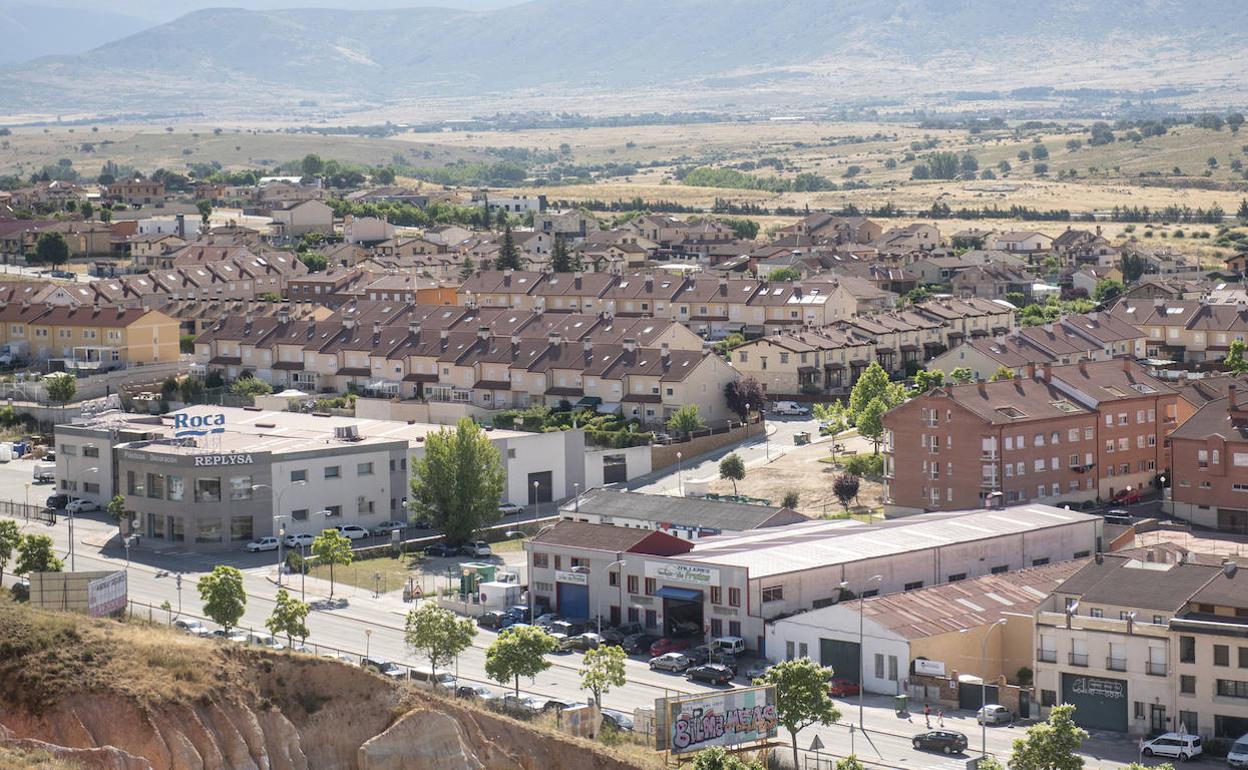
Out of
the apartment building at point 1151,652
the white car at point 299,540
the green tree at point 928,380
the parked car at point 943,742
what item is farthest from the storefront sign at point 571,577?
the green tree at point 928,380

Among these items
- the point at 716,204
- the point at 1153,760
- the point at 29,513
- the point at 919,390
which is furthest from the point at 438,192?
the point at 1153,760

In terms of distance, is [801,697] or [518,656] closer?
[801,697]

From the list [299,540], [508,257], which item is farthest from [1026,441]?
[508,257]

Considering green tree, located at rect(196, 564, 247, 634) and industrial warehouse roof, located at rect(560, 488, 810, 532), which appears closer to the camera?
green tree, located at rect(196, 564, 247, 634)

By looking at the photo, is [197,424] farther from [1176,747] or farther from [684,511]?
[1176,747]

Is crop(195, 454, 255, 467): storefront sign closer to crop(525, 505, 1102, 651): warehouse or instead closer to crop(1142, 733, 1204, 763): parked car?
crop(525, 505, 1102, 651): warehouse

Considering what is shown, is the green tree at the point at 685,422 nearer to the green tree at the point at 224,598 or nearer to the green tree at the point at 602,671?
the green tree at the point at 224,598

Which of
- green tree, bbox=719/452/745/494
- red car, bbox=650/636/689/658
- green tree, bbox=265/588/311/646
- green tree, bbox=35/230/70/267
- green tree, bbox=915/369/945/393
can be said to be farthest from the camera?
green tree, bbox=35/230/70/267

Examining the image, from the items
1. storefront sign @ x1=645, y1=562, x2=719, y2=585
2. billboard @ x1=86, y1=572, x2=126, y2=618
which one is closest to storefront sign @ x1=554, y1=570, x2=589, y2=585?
storefront sign @ x1=645, y1=562, x2=719, y2=585
